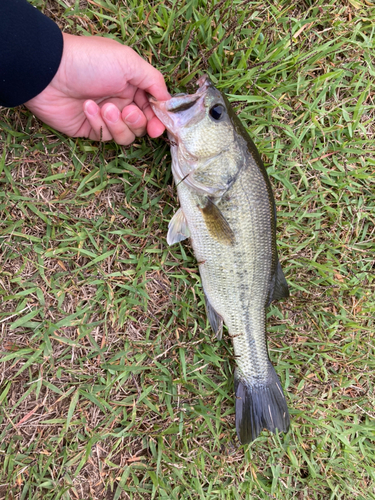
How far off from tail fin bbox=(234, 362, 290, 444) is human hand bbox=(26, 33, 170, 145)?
198 cm

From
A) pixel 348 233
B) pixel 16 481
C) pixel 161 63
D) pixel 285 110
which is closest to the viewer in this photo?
pixel 16 481

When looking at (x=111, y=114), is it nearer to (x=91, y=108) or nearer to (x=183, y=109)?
(x=91, y=108)

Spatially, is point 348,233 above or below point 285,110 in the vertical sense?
below

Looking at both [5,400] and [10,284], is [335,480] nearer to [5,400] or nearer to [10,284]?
[5,400]

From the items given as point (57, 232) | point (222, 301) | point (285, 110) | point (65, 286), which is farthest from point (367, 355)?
point (57, 232)

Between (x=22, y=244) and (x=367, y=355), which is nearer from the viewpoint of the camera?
(x=22, y=244)

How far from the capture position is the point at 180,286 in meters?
2.56

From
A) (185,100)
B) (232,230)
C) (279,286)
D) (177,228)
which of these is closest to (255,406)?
(279,286)

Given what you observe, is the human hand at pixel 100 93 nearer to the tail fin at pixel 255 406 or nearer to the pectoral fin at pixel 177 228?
the pectoral fin at pixel 177 228

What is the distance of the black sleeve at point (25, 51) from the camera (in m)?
1.84

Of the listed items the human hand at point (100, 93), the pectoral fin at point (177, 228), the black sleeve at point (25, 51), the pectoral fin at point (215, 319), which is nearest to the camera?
the black sleeve at point (25, 51)

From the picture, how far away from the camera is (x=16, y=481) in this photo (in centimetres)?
222

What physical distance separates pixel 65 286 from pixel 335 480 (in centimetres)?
276

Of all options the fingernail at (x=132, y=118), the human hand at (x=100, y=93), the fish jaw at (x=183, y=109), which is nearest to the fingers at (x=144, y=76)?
the human hand at (x=100, y=93)
